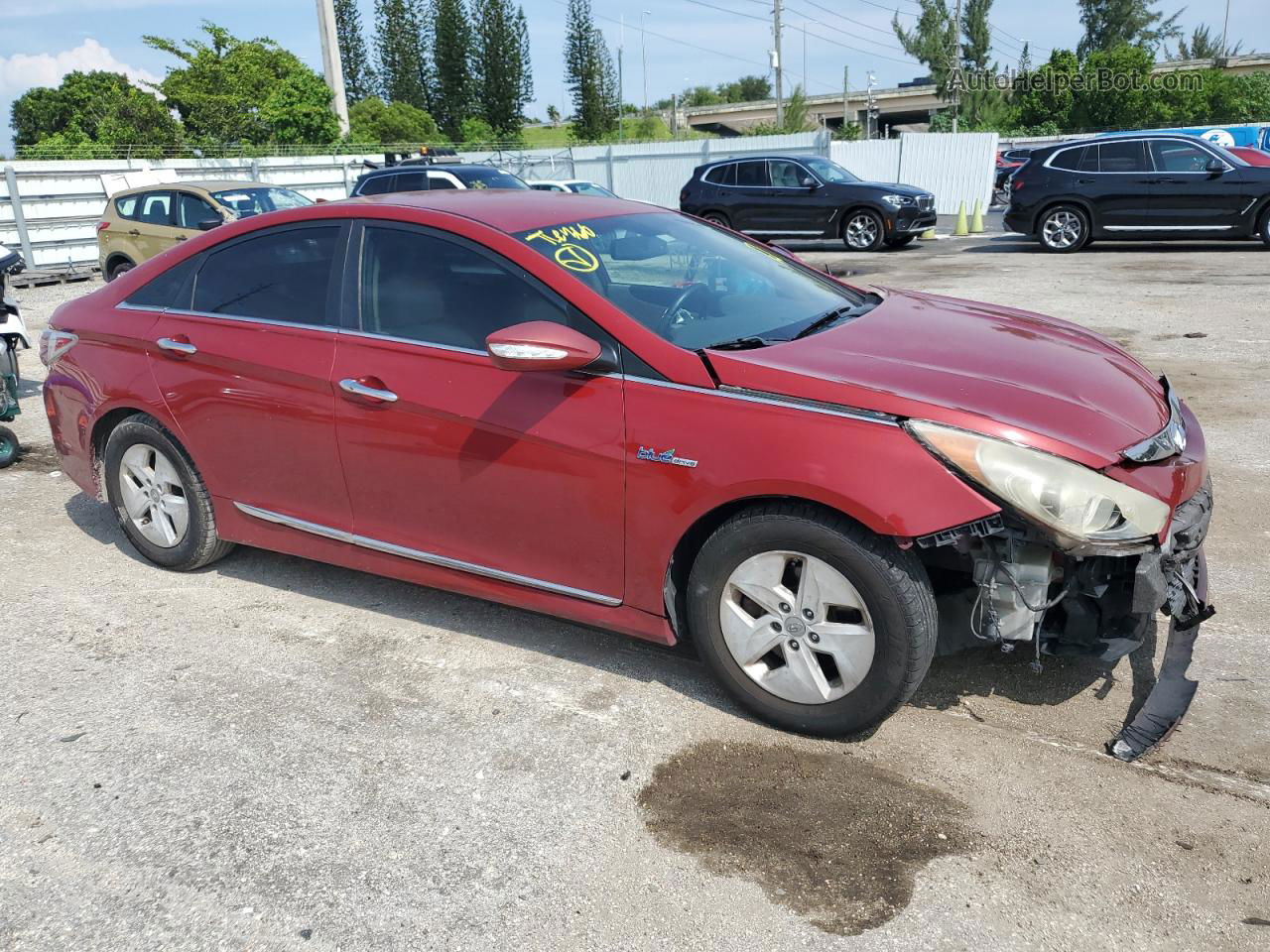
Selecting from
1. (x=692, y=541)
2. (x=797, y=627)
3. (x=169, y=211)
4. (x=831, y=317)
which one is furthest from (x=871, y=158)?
(x=797, y=627)

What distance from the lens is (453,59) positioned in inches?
2790

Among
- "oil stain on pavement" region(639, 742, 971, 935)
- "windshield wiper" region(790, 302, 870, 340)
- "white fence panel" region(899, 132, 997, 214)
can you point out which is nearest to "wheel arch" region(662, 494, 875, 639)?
"oil stain on pavement" region(639, 742, 971, 935)

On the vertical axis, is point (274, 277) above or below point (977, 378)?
above

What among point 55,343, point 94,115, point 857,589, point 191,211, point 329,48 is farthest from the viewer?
point 94,115

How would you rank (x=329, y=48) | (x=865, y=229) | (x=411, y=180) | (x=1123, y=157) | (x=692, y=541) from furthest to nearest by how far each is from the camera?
1. (x=329, y=48)
2. (x=865, y=229)
3. (x=411, y=180)
4. (x=1123, y=157)
5. (x=692, y=541)

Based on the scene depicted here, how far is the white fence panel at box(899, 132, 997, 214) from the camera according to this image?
91.9ft

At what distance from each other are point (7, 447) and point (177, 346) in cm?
307

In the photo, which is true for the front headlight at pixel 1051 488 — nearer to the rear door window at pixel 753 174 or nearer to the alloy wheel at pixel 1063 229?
the alloy wheel at pixel 1063 229

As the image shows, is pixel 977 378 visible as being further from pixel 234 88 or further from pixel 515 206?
pixel 234 88

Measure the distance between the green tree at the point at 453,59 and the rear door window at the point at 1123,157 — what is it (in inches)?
2354

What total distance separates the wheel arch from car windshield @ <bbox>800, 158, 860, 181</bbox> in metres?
16.7

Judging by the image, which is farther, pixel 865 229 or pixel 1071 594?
pixel 865 229

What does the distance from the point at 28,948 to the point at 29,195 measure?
19857mm

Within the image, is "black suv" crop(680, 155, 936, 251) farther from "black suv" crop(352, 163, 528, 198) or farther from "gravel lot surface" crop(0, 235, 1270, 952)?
"gravel lot surface" crop(0, 235, 1270, 952)
